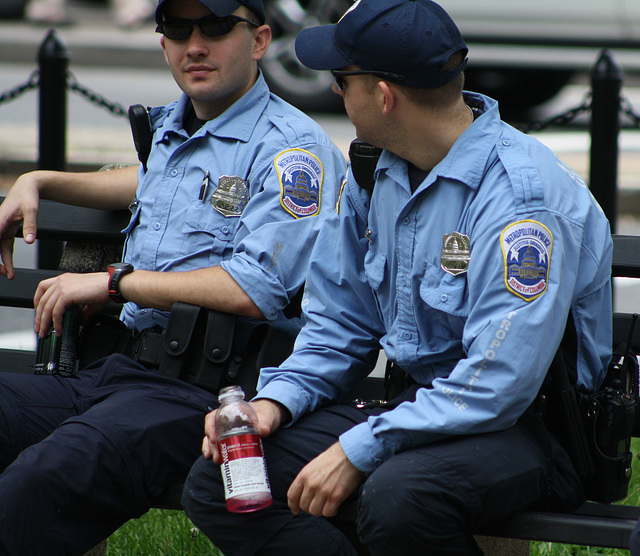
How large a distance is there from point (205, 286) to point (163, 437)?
1.50 feet

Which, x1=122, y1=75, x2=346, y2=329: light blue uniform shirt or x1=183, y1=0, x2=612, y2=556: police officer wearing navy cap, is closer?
x1=183, y1=0, x2=612, y2=556: police officer wearing navy cap

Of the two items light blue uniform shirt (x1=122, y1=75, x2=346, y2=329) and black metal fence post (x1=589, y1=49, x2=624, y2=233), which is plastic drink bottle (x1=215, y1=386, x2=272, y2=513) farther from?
black metal fence post (x1=589, y1=49, x2=624, y2=233)

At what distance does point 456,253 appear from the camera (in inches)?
96.7

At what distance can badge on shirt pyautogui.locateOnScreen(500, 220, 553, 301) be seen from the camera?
227cm

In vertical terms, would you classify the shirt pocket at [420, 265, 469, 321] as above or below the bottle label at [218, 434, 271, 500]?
above

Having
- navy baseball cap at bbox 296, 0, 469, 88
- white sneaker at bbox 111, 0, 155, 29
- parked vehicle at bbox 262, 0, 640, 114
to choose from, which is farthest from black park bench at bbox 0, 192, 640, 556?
white sneaker at bbox 111, 0, 155, 29

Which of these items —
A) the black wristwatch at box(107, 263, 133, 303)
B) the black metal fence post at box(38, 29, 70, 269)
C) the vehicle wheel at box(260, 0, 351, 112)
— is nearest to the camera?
the black wristwatch at box(107, 263, 133, 303)

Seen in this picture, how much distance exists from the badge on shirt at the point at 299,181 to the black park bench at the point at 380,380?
2.16 feet

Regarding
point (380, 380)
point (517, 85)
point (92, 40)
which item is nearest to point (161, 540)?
point (380, 380)

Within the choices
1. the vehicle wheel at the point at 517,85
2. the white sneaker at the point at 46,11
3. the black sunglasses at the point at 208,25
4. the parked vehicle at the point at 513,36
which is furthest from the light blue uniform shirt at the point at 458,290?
the white sneaker at the point at 46,11

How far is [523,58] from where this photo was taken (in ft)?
30.8

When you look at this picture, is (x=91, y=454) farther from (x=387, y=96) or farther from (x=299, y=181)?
(x=387, y=96)

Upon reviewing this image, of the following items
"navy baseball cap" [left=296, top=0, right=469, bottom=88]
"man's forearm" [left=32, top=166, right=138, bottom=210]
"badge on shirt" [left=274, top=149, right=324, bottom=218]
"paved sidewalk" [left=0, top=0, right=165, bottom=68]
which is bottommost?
"man's forearm" [left=32, top=166, right=138, bottom=210]

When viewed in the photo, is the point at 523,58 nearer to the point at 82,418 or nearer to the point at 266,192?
the point at 266,192
